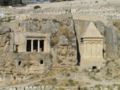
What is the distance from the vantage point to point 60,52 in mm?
65188

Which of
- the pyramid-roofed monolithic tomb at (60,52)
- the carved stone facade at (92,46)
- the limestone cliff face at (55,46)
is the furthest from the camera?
the carved stone facade at (92,46)

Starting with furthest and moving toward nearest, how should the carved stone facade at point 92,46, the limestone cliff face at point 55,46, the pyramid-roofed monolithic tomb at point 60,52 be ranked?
1. the carved stone facade at point 92,46
2. the limestone cliff face at point 55,46
3. the pyramid-roofed monolithic tomb at point 60,52

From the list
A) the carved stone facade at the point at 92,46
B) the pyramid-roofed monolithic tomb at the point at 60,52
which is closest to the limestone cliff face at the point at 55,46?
the pyramid-roofed monolithic tomb at the point at 60,52

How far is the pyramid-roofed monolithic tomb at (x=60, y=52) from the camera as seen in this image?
61.5 m

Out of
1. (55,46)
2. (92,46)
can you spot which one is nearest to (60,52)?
(55,46)

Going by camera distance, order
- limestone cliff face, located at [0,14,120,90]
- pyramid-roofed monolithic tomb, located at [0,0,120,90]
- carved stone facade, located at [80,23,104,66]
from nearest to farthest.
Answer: pyramid-roofed monolithic tomb, located at [0,0,120,90] → limestone cliff face, located at [0,14,120,90] → carved stone facade, located at [80,23,104,66]

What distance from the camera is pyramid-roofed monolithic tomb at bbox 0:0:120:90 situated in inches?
2421

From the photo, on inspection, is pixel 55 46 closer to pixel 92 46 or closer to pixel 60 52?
pixel 60 52

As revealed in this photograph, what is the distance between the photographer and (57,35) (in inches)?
2625

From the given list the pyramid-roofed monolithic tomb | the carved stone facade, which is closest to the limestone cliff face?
the pyramid-roofed monolithic tomb

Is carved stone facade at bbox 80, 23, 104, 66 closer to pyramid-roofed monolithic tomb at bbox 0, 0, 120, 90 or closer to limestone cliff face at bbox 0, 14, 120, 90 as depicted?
pyramid-roofed monolithic tomb at bbox 0, 0, 120, 90

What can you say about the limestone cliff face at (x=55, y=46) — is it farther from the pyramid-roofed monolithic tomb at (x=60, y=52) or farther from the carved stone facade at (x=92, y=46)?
the carved stone facade at (x=92, y=46)

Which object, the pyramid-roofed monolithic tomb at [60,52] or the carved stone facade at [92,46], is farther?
the carved stone facade at [92,46]

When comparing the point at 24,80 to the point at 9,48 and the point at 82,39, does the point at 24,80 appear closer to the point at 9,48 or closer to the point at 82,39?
the point at 9,48
